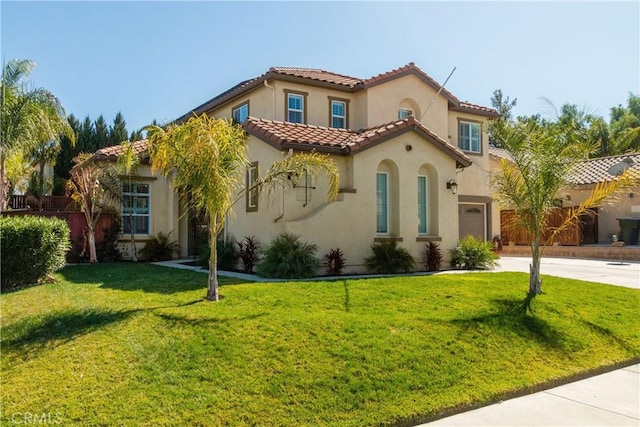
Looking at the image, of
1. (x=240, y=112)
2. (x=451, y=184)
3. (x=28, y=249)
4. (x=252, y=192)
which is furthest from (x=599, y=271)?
(x=28, y=249)

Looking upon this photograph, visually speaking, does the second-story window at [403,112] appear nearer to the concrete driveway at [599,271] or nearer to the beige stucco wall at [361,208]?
the beige stucco wall at [361,208]

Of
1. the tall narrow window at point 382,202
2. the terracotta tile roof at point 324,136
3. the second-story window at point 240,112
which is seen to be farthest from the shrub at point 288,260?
the second-story window at point 240,112

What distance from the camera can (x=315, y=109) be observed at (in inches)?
754

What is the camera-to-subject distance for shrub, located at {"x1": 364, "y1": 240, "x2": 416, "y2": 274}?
48.2ft

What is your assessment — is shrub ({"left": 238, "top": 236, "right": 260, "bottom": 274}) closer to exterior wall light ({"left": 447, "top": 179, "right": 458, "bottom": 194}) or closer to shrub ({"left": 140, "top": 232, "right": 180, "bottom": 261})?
shrub ({"left": 140, "top": 232, "right": 180, "bottom": 261})

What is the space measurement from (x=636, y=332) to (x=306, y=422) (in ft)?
25.2

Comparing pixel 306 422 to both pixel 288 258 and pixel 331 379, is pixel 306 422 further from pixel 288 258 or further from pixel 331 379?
pixel 288 258

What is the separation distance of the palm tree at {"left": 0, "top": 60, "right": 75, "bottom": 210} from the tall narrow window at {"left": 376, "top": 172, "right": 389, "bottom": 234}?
440 inches

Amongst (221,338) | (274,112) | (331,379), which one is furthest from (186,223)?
(331,379)

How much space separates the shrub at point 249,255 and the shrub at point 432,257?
5493mm

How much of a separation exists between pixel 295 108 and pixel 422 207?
633 centimetres

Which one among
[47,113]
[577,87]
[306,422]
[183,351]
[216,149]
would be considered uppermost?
[577,87]

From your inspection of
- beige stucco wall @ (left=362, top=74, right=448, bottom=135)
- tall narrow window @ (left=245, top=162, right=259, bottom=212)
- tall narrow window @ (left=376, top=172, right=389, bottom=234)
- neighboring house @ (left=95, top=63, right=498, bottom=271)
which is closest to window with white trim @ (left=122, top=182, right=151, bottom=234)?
neighboring house @ (left=95, top=63, right=498, bottom=271)

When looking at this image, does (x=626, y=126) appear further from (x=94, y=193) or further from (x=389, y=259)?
(x=94, y=193)
